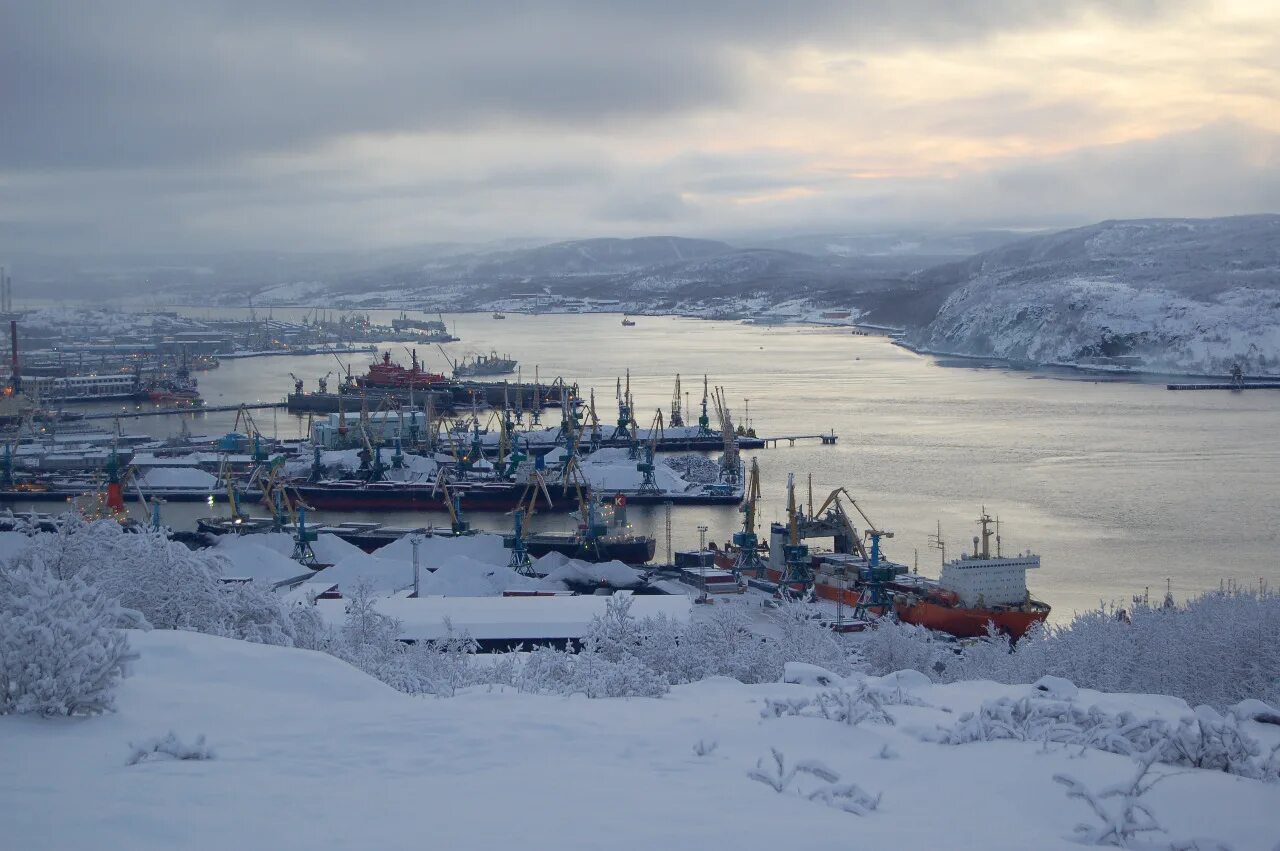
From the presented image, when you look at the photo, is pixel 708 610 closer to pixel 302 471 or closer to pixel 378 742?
pixel 378 742

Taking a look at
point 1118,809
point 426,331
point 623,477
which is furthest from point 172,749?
Answer: point 426,331

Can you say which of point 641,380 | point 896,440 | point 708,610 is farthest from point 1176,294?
point 708,610

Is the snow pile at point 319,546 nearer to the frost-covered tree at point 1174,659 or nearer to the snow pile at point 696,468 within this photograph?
the snow pile at point 696,468

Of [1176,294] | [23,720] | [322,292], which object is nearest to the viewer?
[23,720]

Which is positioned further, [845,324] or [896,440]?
[845,324]

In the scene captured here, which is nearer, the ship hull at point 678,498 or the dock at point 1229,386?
the ship hull at point 678,498

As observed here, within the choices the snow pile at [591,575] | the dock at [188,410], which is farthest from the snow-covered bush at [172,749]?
the dock at [188,410]

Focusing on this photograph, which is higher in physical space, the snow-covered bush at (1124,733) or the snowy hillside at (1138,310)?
the snowy hillside at (1138,310)
